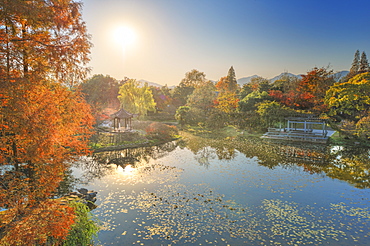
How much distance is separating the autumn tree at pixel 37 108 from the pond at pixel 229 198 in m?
2.96

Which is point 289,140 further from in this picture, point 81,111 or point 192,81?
point 192,81

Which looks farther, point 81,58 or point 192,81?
point 192,81

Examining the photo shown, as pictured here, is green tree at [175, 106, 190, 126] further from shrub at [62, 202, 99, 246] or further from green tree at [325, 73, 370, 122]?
shrub at [62, 202, 99, 246]

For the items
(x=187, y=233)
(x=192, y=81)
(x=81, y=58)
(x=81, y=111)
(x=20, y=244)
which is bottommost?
(x=187, y=233)

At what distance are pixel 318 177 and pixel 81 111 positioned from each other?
11348 millimetres

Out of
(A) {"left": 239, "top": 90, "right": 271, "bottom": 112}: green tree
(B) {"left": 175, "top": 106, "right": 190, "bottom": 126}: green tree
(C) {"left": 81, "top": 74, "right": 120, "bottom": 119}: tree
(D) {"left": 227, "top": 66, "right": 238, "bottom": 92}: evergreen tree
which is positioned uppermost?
(D) {"left": 227, "top": 66, "right": 238, "bottom": 92}: evergreen tree

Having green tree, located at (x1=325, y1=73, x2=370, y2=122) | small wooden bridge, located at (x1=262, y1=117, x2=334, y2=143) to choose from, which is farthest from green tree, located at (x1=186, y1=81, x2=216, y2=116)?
green tree, located at (x1=325, y1=73, x2=370, y2=122)

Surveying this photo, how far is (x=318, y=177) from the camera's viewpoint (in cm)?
1055

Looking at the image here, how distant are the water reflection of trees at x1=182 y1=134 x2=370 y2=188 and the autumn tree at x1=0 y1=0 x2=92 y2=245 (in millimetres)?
9921

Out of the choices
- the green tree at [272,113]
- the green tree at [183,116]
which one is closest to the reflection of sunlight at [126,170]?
the green tree at [272,113]

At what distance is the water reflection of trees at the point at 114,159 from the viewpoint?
1094 centimetres

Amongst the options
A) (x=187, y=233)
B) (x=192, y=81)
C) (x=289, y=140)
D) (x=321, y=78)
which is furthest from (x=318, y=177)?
(x=192, y=81)

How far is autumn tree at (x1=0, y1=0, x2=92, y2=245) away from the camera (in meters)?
3.10

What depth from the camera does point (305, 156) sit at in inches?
572
